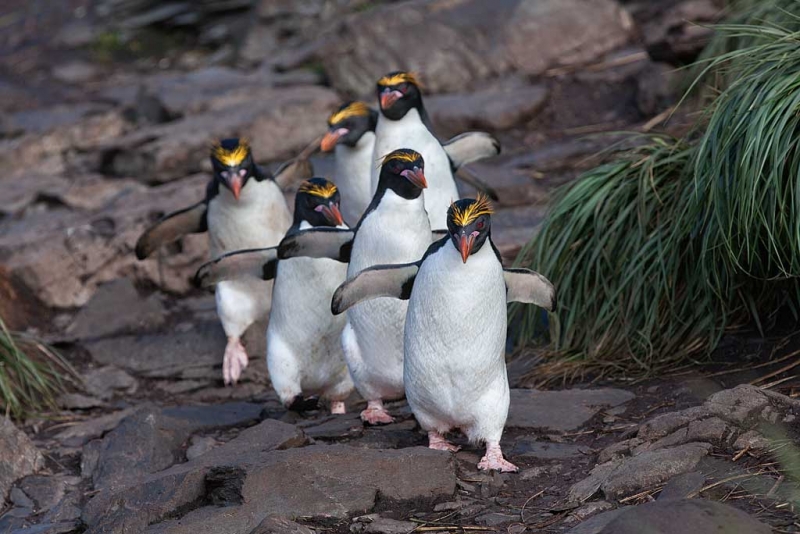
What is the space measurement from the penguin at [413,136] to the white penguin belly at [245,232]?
69 centimetres

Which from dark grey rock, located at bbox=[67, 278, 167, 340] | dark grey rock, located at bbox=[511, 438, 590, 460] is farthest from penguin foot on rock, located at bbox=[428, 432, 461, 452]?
dark grey rock, located at bbox=[67, 278, 167, 340]

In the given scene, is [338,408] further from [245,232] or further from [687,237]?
[687,237]

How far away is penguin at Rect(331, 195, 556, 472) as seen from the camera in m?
3.78

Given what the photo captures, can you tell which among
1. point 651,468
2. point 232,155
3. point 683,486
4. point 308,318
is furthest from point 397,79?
point 683,486

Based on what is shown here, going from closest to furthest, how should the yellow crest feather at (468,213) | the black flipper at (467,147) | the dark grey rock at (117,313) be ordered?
the yellow crest feather at (468,213) → the black flipper at (467,147) → the dark grey rock at (117,313)

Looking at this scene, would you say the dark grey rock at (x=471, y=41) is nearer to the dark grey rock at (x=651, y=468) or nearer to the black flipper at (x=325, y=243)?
the black flipper at (x=325, y=243)

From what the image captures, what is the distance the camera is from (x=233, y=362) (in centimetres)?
573

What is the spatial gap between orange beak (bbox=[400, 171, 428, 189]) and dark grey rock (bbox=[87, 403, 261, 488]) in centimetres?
148

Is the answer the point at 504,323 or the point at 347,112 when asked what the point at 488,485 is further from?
the point at 347,112

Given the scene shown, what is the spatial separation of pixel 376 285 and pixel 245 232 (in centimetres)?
199

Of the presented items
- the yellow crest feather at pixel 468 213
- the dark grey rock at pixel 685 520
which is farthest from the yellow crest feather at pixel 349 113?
the dark grey rock at pixel 685 520

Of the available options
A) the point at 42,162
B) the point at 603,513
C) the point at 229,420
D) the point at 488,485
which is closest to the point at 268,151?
the point at 42,162

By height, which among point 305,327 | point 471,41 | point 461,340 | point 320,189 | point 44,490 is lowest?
point 44,490

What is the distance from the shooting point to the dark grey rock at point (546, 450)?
3963 mm
